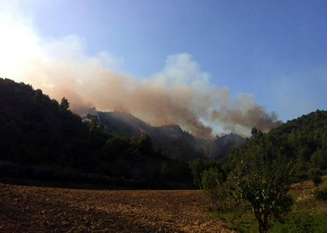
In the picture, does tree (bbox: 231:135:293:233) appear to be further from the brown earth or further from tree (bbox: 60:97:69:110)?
tree (bbox: 60:97:69:110)

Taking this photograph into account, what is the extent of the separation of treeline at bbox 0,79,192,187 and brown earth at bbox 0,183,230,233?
20.5m

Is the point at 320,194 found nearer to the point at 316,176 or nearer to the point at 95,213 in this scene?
the point at 316,176

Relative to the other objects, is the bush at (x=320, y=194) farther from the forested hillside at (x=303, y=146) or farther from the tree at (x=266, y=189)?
the tree at (x=266, y=189)

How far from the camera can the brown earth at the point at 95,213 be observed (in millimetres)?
28812

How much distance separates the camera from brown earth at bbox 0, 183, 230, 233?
28812 millimetres

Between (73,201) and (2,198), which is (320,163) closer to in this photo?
(73,201)

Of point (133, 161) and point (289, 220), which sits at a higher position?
point (133, 161)

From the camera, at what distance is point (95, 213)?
1329 inches

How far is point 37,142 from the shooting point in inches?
3457

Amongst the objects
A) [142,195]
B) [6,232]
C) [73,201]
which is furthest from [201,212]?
[6,232]

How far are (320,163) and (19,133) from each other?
43950 millimetres

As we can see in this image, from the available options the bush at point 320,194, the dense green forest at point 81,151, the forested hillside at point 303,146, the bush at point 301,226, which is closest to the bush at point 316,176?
the forested hillside at point 303,146

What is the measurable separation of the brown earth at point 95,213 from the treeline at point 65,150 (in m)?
20.5

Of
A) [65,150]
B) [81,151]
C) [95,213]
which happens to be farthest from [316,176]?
[65,150]
